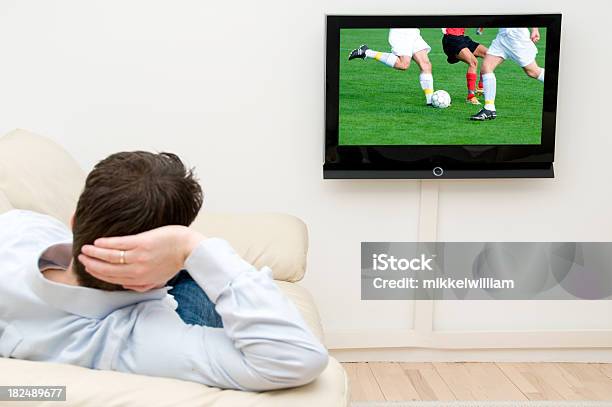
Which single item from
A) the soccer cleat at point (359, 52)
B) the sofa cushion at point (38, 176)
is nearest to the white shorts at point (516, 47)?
the soccer cleat at point (359, 52)

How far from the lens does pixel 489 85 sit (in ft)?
10.5

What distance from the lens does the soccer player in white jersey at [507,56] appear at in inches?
123

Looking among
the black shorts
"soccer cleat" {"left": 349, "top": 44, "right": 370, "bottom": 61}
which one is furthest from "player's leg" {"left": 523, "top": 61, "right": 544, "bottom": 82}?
"soccer cleat" {"left": 349, "top": 44, "right": 370, "bottom": 61}

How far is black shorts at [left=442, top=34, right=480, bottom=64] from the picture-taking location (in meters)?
3.14

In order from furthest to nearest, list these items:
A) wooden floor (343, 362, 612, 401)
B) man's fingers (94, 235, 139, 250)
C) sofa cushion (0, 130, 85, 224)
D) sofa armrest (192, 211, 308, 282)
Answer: wooden floor (343, 362, 612, 401), sofa armrest (192, 211, 308, 282), sofa cushion (0, 130, 85, 224), man's fingers (94, 235, 139, 250)

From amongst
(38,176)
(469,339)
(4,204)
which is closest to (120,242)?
(4,204)

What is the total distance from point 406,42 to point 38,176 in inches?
63.8

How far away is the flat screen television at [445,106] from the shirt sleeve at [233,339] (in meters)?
1.98

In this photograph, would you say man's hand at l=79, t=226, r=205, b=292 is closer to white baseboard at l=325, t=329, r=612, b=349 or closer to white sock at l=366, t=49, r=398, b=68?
white sock at l=366, t=49, r=398, b=68

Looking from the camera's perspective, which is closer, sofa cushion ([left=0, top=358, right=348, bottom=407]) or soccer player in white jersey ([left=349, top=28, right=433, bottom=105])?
sofa cushion ([left=0, top=358, right=348, bottom=407])

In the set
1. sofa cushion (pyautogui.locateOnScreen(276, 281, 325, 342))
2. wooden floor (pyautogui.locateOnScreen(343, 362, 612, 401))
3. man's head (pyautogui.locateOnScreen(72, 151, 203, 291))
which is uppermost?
man's head (pyautogui.locateOnScreen(72, 151, 203, 291))

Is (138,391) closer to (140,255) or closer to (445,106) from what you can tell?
(140,255)

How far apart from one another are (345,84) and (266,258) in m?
0.95

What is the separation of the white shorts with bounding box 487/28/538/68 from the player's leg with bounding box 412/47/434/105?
0.26m
